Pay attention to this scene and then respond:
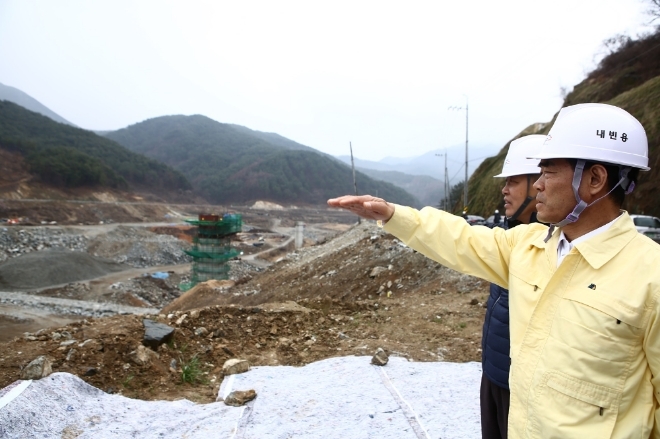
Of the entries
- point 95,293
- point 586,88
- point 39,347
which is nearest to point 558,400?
point 39,347

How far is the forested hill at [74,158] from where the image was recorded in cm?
5006

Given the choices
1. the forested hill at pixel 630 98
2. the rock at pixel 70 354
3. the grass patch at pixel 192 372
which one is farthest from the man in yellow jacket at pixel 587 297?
the forested hill at pixel 630 98

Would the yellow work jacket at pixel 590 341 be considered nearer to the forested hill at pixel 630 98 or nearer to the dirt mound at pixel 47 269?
the forested hill at pixel 630 98

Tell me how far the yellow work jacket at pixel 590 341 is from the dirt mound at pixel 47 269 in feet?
96.3

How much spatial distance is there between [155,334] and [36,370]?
4.31 feet

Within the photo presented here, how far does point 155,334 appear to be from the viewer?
187 inches

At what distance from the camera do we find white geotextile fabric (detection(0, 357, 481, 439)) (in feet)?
10.1

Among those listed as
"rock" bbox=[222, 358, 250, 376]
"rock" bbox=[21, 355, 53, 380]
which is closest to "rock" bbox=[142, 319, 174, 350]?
"rock" bbox=[222, 358, 250, 376]

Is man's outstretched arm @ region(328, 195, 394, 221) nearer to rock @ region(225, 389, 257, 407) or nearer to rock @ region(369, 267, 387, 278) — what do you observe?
rock @ region(225, 389, 257, 407)

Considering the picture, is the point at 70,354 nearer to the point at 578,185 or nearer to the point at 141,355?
the point at 141,355

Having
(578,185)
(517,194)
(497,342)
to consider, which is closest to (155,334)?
(497,342)

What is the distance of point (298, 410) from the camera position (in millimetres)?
3408

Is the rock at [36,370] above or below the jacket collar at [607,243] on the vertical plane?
below

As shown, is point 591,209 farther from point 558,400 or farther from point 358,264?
point 358,264
